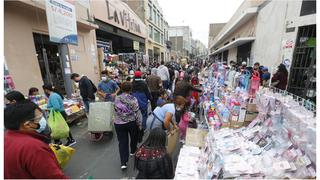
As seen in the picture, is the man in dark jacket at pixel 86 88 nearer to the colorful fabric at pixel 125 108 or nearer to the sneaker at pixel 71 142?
the sneaker at pixel 71 142

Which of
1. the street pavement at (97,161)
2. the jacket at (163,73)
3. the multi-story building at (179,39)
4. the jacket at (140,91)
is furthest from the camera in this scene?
the multi-story building at (179,39)

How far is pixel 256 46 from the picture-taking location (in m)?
10.9

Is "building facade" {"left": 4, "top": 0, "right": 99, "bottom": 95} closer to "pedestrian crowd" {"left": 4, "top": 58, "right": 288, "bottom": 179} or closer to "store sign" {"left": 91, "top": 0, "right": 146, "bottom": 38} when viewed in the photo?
"pedestrian crowd" {"left": 4, "top": 58, "right": 288, "bottom": 179}

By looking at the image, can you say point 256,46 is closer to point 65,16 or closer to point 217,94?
point 217,94

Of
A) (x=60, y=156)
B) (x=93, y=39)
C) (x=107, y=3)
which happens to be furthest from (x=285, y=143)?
(x=107, y=3)

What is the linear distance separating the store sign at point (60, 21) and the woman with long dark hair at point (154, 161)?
4763mm

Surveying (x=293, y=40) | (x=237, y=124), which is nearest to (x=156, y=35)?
(x=293, y=40)

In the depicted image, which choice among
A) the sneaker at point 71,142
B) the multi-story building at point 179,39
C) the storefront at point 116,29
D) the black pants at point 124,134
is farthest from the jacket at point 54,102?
the multi-story building at point 179,39

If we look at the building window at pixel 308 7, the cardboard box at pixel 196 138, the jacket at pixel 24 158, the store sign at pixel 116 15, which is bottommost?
the cardboard box at pixel 196 138

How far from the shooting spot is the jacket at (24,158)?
1.29 metres

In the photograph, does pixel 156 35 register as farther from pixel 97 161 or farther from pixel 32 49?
pixel 97 161

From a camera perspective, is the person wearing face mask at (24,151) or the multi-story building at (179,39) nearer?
the person wearing face mask at (24,151)

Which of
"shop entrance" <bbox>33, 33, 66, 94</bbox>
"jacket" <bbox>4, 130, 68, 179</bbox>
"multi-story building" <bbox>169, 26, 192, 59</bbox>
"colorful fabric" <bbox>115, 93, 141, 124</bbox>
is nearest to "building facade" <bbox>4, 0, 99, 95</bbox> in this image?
"shop entrance" <bbox>33, 33, 66, 94</bbox>

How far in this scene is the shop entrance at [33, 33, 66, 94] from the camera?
6588mm
